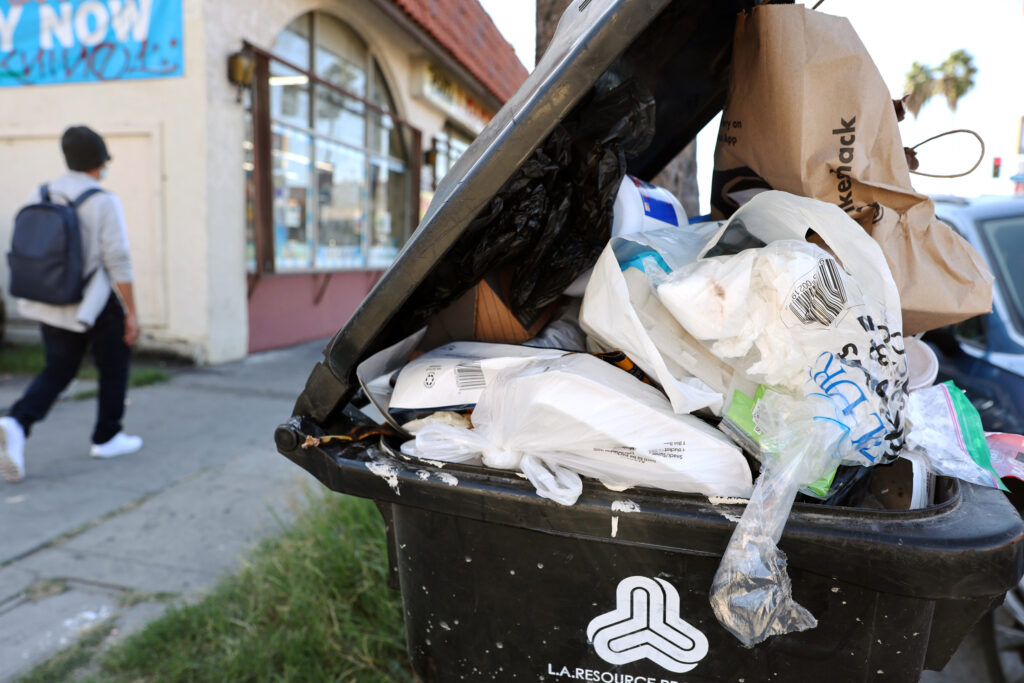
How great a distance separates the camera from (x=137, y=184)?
5.81 m

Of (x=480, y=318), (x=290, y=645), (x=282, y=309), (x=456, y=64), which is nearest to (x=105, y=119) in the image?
(x=282, y=309)

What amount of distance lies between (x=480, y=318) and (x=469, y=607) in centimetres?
52

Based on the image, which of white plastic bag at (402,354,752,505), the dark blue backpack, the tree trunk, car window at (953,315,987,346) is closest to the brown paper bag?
white plastic bag at (402,354,752,505)

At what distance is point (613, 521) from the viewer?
0.82m

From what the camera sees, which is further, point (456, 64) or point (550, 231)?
point (456, 64)

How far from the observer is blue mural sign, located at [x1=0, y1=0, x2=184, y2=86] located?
18.1ft

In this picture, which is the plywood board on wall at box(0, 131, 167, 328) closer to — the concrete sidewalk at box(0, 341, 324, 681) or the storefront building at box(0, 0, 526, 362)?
the storefront building at box(0, 0, 526, 362)

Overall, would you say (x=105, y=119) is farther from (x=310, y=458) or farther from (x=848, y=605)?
(x=848, y=605)

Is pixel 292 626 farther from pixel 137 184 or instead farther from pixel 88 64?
pixel 88 64

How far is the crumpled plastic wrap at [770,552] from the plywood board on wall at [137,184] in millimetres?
6085

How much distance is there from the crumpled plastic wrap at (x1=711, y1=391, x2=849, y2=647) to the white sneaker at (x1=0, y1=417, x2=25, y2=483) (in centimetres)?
367

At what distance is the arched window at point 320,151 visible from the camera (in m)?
6.32

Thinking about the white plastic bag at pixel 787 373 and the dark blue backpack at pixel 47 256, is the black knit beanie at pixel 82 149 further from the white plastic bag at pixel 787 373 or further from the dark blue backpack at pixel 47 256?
the white plastic bag at pixel 787 373

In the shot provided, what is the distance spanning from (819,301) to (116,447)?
3.96 metres
